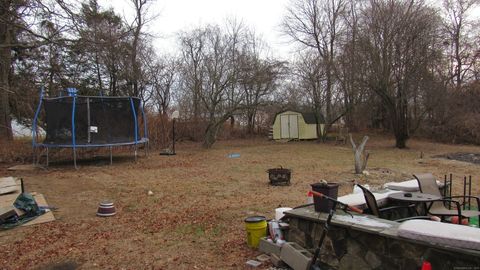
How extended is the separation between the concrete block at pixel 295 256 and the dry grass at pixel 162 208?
0.50 metres

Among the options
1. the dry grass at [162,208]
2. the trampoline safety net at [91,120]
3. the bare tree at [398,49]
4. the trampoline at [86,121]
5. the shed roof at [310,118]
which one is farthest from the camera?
the shed roof at [310,118]

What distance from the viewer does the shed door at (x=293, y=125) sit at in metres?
23.9

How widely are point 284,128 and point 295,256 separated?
2109 cm

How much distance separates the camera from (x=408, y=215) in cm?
424

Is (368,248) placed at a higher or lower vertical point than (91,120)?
lower

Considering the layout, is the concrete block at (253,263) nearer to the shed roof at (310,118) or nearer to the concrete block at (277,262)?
the concrete block at (277,262)

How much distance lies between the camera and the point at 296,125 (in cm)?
2392

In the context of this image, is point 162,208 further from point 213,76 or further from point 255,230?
point 213,76

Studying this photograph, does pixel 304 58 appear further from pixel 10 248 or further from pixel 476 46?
pixel 10 248

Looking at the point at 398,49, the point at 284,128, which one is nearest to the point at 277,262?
the point at 398,49

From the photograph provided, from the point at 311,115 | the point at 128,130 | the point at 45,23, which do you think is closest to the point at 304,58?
the point at 311,115

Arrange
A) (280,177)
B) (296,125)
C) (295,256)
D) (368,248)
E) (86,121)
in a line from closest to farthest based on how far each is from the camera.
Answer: (368,248) → (295,256) → (280,177) → (86,121) → (296,125)

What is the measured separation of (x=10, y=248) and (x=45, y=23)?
631cm

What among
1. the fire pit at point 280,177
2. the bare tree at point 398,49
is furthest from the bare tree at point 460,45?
the fire pit at point 280,177
